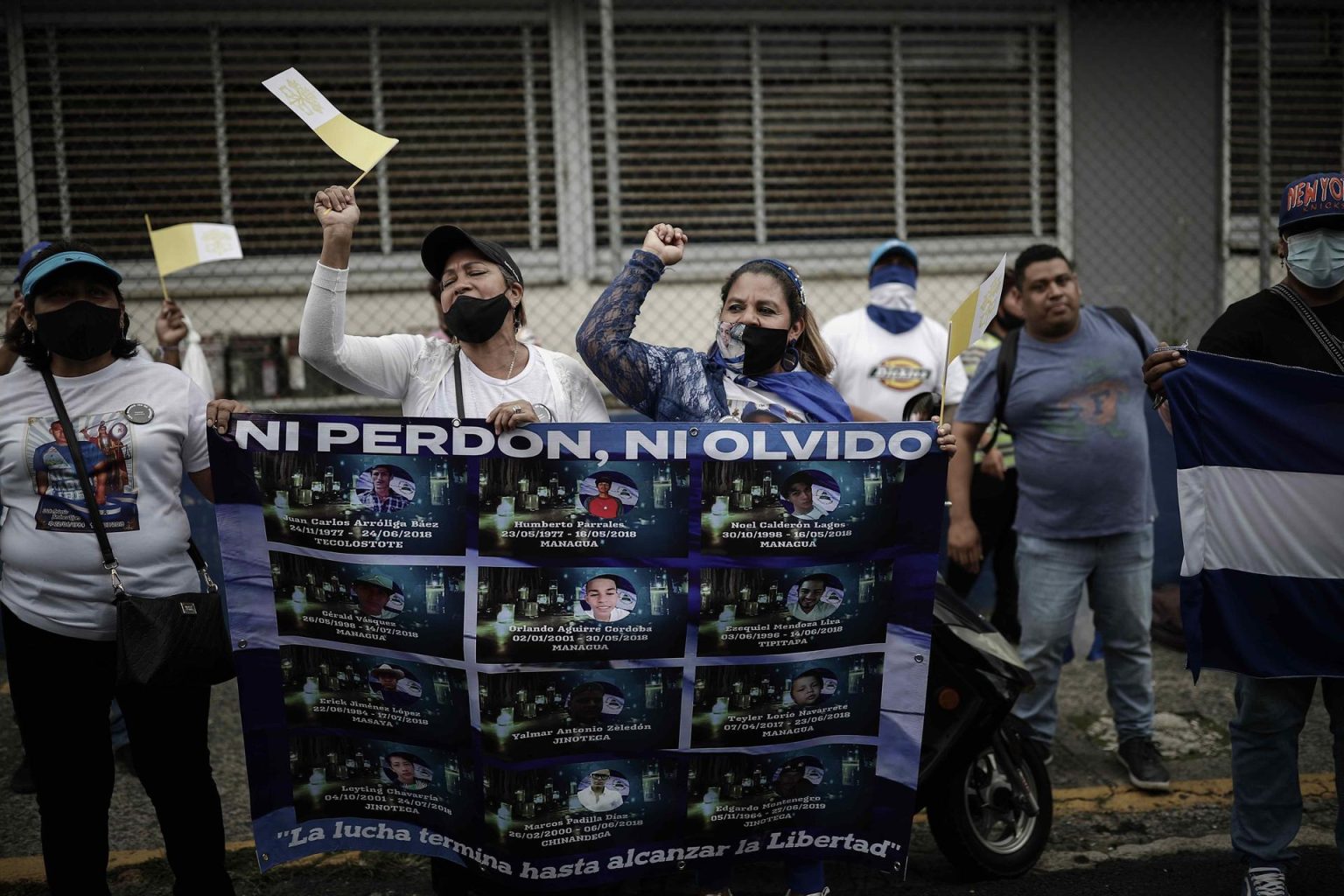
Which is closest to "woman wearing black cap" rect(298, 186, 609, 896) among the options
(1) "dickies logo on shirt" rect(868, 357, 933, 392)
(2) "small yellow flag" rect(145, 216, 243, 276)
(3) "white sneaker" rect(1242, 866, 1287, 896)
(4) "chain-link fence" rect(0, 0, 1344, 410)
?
(2) "small yellow flag" rect(145, 216, 243, 276)

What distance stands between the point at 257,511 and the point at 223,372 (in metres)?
4.51

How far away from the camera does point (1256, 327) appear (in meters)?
3.53

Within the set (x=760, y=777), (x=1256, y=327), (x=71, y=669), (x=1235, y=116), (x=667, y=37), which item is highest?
(x=667, y=37)

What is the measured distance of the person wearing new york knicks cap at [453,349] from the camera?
3.05m

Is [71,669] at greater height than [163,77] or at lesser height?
lesser

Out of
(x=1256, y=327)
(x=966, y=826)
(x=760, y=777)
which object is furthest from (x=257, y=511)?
(x=1256, y=327)

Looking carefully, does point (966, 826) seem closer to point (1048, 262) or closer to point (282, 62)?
point (1048, 262)

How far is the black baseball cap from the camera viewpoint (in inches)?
126

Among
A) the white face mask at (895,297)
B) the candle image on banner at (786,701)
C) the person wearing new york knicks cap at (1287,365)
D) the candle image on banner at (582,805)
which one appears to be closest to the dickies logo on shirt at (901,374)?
the white face mask at (895,297)

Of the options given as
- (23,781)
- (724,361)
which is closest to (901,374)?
(724,361)

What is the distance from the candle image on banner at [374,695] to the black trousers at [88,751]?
0.37 m

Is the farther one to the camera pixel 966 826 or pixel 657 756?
pixel 966 826

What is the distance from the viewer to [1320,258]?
11.3 feet

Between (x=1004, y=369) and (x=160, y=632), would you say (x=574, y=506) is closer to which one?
(x=160, y=632)
